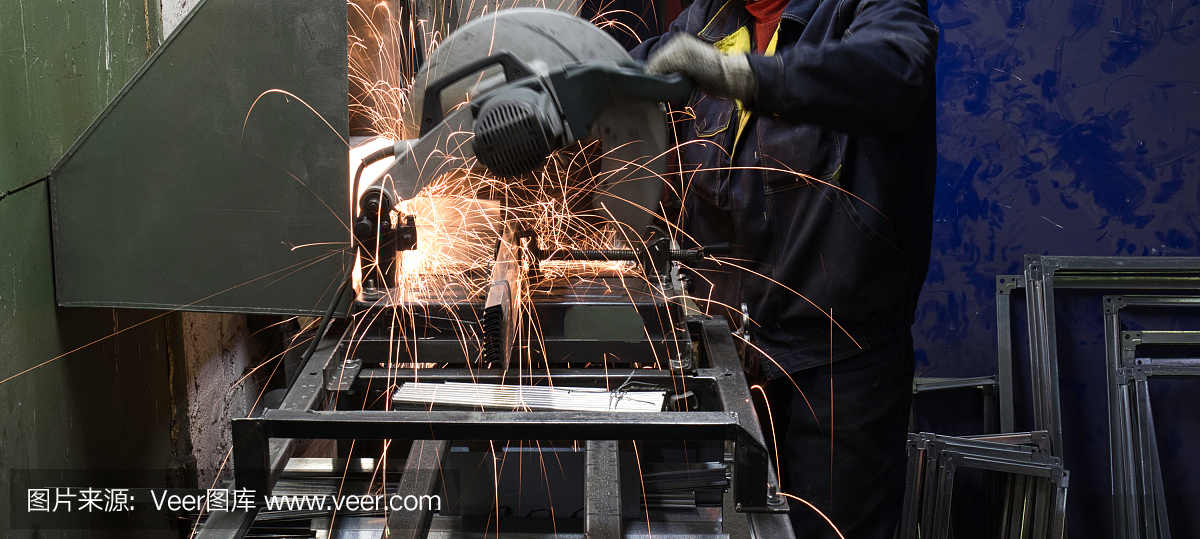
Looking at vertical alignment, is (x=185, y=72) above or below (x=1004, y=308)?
above

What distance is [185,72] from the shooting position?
1.43 m

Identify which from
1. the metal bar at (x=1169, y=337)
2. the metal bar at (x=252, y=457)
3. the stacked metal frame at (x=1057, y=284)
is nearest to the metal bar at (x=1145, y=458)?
the metal bar at (x=1169, y=337)

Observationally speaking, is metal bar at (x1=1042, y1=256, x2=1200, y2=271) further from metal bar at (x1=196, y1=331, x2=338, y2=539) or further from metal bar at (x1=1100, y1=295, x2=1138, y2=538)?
metal bar at (x1=196, y1=331, x2=338, y2=539)

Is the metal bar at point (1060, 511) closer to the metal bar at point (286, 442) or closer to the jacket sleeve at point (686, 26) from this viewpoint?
the jacket sleeve at point (686, 26)

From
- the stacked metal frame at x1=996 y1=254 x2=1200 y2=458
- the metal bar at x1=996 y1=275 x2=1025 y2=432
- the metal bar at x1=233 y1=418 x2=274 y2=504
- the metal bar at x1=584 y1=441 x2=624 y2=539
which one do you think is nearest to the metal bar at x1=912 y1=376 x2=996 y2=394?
the metal bar at x1=996 y1=275 x2=1025 y2=432

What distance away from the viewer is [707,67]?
4.33 feet

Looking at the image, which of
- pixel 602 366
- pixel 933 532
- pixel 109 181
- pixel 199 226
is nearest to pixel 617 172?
pixel 602 366

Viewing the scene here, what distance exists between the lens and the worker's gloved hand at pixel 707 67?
1.32 metres

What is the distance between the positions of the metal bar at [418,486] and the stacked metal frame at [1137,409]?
2.46m

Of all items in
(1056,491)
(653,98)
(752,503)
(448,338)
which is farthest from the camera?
(1056,491)

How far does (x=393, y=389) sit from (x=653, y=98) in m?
0.76

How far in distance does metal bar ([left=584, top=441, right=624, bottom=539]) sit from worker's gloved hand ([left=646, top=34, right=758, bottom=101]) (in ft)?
2.19

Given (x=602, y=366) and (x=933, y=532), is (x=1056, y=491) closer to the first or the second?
(x=933, y=532)

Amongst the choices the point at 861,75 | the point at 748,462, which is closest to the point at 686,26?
the point at 861,75
